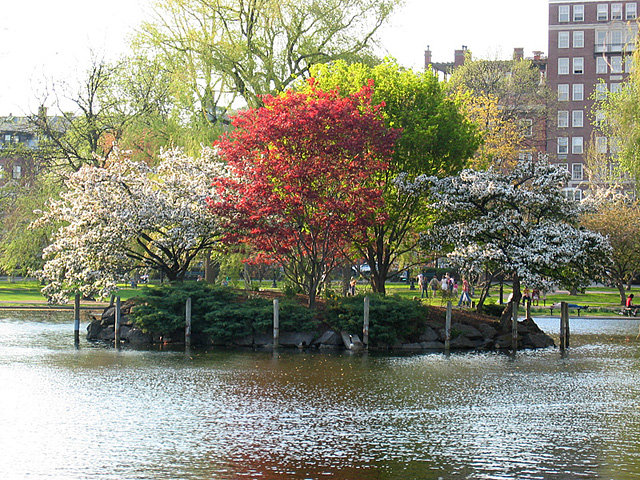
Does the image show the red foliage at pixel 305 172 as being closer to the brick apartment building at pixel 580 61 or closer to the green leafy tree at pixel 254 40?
the green leafy tree at pixel 254 40

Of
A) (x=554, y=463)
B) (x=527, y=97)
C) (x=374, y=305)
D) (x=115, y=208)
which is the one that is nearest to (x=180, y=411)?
(x=554, y=463)

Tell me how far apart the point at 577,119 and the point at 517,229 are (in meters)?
82.4

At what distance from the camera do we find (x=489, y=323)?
37.0 metres

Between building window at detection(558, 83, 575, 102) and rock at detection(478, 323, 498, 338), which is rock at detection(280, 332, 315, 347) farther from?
building window at detection(558, 83, 575, 102)

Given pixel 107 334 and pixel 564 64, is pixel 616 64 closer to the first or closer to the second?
pixel 564 64

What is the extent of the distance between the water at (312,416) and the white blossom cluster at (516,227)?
4519 mm

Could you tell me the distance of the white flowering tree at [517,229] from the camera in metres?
34.4

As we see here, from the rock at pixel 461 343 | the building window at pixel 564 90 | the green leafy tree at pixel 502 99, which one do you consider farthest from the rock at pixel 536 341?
the building window at pixel 564 90

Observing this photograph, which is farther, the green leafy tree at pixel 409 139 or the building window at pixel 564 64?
the building window at pixel 564 64

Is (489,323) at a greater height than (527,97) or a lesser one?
lesser

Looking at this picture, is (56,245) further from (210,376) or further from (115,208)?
(210,376)

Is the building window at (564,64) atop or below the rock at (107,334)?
atop

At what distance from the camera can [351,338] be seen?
110ft

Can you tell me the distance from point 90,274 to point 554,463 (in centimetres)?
2477
